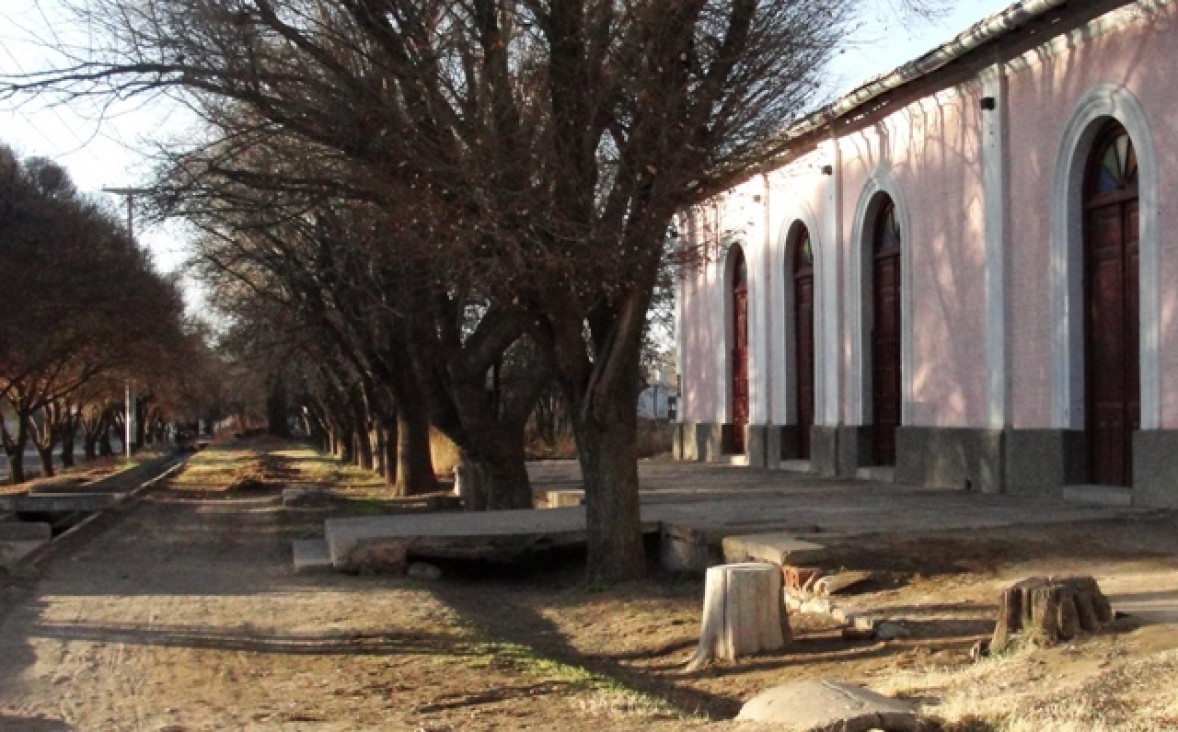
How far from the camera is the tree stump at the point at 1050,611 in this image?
8281 millimetres

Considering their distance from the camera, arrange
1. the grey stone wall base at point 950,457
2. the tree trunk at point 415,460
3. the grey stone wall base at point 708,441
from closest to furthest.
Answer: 1. the grey stone wall base at point 950,457
2. the grey stone wall base at point 708,441
3. the tree trunk at point 415,460

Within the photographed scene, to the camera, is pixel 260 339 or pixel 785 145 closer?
pixel 785 145

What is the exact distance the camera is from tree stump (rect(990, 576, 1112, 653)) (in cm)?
828

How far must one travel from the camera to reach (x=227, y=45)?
38.5 feet

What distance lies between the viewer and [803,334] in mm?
25016

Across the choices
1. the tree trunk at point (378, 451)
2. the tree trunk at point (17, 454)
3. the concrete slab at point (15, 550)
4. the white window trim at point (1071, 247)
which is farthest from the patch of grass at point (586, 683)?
the tree trunk at point (17, 454)

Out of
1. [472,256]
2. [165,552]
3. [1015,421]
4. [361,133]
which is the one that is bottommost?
[165,552]

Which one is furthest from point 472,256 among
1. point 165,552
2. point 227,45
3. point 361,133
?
point 165,552

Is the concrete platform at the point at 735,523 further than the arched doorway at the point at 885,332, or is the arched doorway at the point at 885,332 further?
the arched doorway at the point at 885,332

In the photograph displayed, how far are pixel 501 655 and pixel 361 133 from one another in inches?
176

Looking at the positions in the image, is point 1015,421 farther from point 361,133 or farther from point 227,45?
point 227,45

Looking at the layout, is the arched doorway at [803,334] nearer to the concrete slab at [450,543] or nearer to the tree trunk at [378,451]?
the concrete slab at [450,543]

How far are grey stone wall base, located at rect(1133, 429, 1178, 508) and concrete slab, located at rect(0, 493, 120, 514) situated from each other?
21988 millimetres

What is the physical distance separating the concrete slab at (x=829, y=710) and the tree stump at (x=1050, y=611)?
1290 mm
